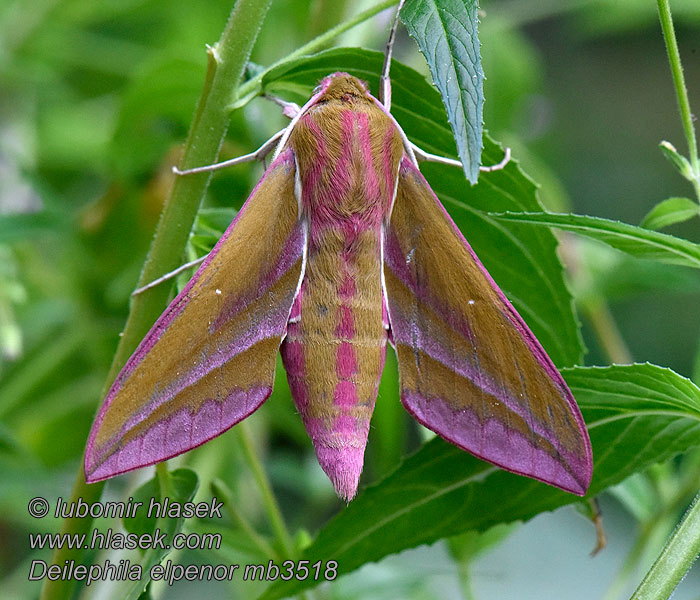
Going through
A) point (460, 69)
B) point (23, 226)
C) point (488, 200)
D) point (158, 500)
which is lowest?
point (158, 500)

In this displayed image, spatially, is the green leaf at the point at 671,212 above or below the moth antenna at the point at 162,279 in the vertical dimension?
above

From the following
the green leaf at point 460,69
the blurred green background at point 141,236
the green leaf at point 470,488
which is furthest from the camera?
the blurred green background at point 141,236

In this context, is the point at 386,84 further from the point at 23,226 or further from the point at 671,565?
the point at 23,226

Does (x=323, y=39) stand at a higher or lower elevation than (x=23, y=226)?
higher

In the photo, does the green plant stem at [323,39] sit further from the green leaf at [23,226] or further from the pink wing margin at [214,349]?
the green leaf at [23,226]

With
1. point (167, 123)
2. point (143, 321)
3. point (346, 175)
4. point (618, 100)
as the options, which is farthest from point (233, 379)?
point (618, 100)

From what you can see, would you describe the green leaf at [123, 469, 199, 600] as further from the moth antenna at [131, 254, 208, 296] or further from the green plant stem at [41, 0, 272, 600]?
the moth antenna at [131, 254, 208, 296]

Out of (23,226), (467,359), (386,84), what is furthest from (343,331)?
(23,226)

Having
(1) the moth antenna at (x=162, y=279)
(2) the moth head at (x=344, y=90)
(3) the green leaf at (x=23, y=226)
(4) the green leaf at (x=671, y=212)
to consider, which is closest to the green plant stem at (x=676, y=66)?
(4) the green leaf at (x=671, y=212)

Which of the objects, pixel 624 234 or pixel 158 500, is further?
pixel 158 500
